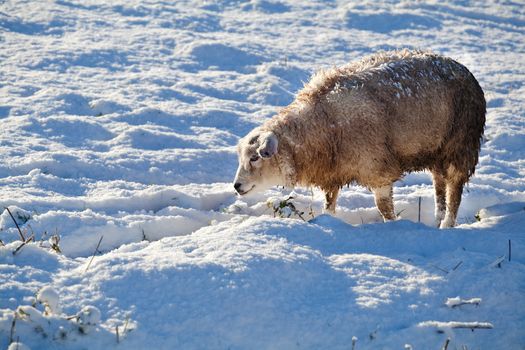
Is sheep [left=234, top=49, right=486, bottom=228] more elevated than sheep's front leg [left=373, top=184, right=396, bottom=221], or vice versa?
sheep [left=234, top=49, right=486, bottom=228]

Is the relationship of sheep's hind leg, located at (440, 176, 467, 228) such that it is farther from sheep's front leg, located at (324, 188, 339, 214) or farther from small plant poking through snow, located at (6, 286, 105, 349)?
small plant poking through snow, located at (6, 286, 105, 349)

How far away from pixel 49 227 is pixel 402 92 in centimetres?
339

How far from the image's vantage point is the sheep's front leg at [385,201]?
5.80 metres

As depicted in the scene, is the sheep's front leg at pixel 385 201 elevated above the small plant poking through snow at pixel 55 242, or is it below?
below

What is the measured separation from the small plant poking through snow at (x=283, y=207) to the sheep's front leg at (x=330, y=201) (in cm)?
29

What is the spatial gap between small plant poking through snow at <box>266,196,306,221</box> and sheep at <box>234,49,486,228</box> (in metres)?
0.21

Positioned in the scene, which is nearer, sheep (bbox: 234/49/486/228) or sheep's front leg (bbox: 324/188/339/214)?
sheep (bbox: 234/49/486/228)

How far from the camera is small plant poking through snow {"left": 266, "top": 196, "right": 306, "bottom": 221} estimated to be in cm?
573

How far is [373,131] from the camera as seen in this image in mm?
5562

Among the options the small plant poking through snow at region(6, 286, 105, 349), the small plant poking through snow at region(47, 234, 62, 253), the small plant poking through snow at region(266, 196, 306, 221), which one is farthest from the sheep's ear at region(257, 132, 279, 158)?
the small plant poking through snow at region(6, 286, 105, 349)

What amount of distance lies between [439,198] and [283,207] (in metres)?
1.74

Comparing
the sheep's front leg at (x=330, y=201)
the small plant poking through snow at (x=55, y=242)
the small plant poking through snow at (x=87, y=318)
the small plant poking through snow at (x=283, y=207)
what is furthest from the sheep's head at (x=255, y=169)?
the small plant poking through snow at (x=87, y=318)

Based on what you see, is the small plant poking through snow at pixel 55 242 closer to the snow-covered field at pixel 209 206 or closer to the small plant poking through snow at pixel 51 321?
the snow-covered field at pixel 209 206

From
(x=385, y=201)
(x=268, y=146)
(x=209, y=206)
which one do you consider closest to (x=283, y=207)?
(x=268, y=146)
